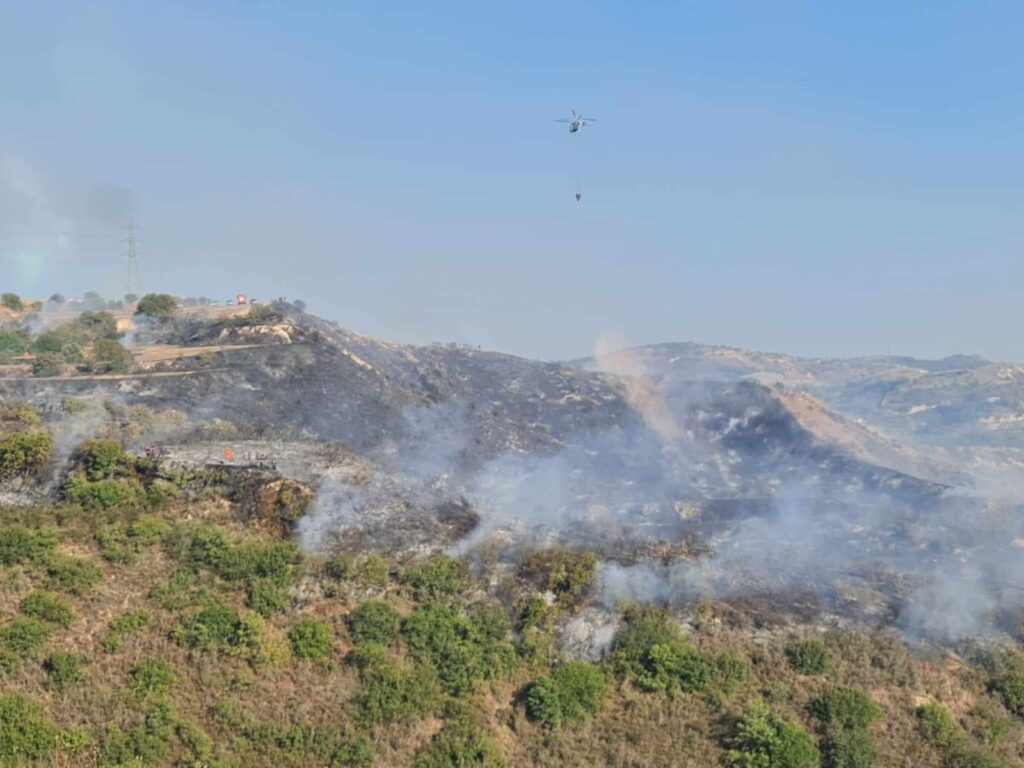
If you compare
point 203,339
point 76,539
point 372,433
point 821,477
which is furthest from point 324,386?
point 821,477

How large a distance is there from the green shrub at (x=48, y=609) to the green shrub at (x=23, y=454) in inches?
366

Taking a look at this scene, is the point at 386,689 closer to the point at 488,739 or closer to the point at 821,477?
the point at 488,739

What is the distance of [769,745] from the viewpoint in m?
24.5

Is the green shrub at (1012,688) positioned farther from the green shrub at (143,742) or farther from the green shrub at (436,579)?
the green shrub at (143,742)

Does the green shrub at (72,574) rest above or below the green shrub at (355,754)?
above

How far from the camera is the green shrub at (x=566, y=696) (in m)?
26.2

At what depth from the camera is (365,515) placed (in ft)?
117

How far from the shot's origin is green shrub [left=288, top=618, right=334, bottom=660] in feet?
90.5

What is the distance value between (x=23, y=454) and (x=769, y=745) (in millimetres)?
30350

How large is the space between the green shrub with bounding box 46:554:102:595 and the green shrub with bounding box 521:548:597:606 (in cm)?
1521

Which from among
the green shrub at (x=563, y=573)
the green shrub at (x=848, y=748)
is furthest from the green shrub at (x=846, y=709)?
the green shrub at (x=563, y=573)

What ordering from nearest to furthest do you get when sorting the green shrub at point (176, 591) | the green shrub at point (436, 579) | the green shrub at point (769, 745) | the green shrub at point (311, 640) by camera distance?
the green shrub at point (769, 745)
the green shrub at point (311, 640)
the green shrub at point (176, 591)
the green shrub at point (436, 579)

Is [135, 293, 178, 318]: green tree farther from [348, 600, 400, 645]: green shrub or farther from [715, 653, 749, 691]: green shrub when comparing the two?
[715, 653, 749, 691]: green shrub

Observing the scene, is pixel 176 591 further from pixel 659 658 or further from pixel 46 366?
pixel 46 366
